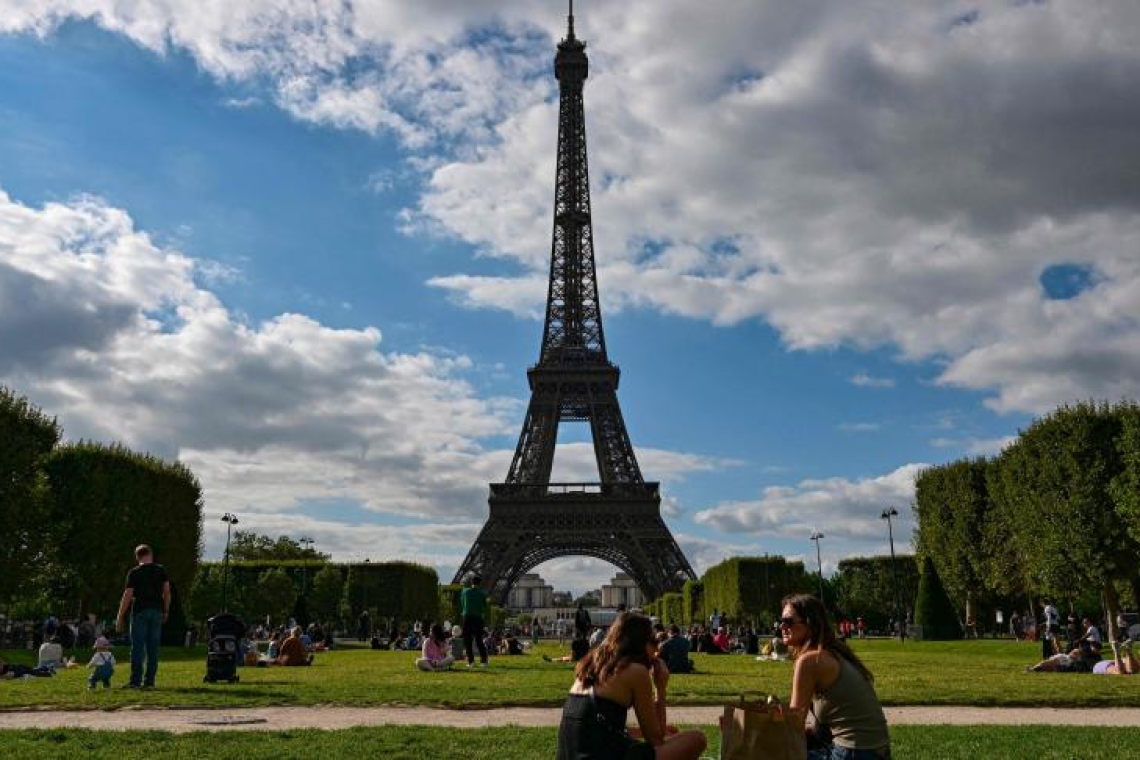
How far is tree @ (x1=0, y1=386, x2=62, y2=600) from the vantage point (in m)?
33.5

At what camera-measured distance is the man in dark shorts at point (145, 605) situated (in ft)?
47.2

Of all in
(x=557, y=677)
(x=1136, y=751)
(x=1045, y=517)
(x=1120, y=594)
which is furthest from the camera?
(x=1120, y=594)

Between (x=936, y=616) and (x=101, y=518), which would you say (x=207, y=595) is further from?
(x=936, y=616)

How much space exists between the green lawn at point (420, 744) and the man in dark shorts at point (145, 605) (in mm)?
4405

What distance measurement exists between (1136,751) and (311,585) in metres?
61.0

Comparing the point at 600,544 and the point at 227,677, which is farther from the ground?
the point at 600,544

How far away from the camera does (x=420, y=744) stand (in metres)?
9.32

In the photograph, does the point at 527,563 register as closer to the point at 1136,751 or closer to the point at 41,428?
the point at 41,428

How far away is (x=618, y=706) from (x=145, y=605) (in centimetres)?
1072

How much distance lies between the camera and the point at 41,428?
117 feet

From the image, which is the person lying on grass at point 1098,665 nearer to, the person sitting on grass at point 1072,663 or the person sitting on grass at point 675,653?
the person sitting on grass at point 1072,663


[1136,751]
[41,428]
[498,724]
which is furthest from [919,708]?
[41,428]

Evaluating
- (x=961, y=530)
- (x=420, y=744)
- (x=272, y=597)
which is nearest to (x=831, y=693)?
(x=420, y=744)

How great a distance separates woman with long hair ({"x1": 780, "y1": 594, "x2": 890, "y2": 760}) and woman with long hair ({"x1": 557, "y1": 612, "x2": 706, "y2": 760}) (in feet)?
2.43
